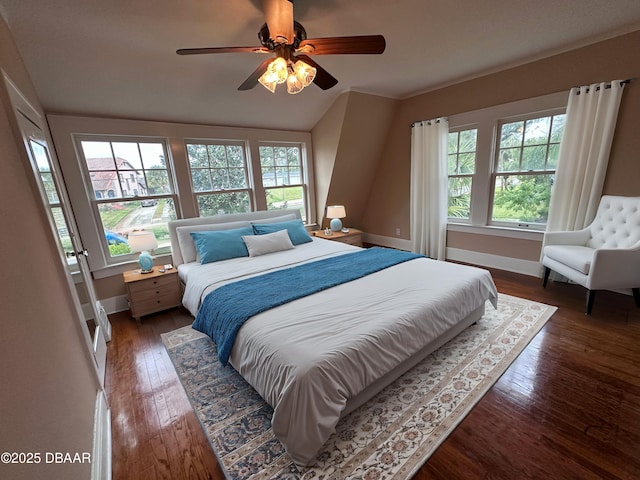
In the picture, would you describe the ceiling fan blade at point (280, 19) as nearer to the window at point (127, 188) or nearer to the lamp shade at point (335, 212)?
the window at point (127, 188)

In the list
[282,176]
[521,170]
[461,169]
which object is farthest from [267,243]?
[521,170]

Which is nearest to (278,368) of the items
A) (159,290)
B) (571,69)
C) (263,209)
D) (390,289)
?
(390,289)

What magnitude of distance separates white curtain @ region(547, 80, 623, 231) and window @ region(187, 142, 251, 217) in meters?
4.00

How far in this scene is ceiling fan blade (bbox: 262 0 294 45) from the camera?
138 cm

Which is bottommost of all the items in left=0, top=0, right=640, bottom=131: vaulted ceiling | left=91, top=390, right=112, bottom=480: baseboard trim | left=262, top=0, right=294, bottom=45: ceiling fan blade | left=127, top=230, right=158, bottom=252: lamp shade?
Result: left=91, top=390, right=112, bottom=480: baseboard trim

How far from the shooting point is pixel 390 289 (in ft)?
6.66

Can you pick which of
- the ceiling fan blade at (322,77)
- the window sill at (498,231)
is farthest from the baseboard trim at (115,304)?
the window sill at (498,231)

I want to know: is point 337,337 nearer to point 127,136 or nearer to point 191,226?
point 191,226

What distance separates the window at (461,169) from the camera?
382 centimetres

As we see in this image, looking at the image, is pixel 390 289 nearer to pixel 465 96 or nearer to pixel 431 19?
pixel 431 19

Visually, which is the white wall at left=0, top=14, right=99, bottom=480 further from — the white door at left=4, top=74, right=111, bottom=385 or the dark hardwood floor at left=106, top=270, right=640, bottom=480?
the dark hardwood floor at left=106, top=270, right=640, bottom=480

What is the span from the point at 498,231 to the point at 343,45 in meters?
3.25

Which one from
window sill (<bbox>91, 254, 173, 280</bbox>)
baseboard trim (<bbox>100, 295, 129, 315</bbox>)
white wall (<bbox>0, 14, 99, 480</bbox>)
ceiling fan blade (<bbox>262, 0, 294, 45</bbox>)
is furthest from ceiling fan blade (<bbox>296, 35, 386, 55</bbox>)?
baseboard trim (<bbox>100, 295, 129, 315</bbox>)

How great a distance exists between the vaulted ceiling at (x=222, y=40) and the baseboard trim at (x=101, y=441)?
2504mm
